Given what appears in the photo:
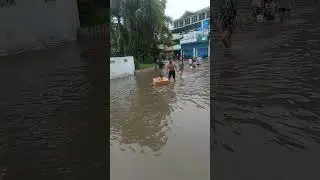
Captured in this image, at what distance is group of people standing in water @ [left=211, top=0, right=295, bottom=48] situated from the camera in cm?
214

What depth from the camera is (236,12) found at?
7.81 feet

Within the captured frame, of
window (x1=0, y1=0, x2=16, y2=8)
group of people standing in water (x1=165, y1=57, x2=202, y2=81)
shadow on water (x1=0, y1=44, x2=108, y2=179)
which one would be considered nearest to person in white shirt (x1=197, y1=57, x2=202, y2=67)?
group of people standing in water (x1=165, y1=57, x2=202, y2=81)

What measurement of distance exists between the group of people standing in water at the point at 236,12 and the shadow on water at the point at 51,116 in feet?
2.45

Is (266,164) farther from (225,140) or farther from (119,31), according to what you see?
(119,31)

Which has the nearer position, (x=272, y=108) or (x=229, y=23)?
(x=272, y=108)

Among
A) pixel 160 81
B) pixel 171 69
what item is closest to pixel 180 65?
pixel 171 69

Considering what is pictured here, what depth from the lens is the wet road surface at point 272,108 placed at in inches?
83.6

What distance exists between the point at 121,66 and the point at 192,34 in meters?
0.84

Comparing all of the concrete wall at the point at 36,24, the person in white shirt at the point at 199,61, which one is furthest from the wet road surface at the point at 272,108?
the person in white shirt at the point at 199,61

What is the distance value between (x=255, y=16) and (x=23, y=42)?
119cm

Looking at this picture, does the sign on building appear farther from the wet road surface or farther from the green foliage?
the wet road surface

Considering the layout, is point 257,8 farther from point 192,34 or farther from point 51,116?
point 192,34

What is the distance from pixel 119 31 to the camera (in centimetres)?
434

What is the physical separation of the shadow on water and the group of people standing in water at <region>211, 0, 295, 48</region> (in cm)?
75
